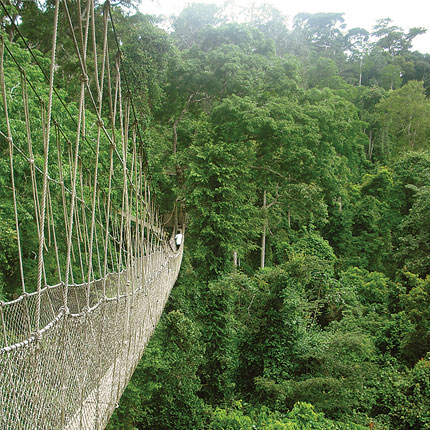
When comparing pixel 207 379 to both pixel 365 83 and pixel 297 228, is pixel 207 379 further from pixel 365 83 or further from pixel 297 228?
pixel 365 83

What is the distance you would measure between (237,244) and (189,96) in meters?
3.66

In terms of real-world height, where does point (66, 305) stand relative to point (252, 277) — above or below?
above

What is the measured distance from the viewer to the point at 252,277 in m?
9.09

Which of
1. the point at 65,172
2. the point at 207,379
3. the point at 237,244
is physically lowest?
the point at 207,379

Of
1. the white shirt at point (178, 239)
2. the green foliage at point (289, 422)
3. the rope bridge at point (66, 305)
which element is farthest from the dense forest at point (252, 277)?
the rope bridge at point (66, 305)

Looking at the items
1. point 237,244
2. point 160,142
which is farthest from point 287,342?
point 160,142

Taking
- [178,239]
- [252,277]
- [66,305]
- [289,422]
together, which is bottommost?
[289,422]

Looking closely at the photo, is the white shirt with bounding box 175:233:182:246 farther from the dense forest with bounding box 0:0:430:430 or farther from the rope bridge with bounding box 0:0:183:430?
the rope bridge with bounding box 0:0:183:430

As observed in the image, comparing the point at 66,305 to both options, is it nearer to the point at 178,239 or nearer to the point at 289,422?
the point at 289,422

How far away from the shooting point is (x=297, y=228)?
1330cm

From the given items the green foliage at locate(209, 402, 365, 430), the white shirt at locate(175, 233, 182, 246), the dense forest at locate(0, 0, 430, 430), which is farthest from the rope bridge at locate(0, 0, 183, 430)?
the white shirt at locate(175, 233, 182, 246)

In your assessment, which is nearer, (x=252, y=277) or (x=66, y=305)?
(x=66, y=305)

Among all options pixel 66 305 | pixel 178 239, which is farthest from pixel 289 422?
pixel 66 305

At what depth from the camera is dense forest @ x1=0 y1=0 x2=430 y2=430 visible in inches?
273
